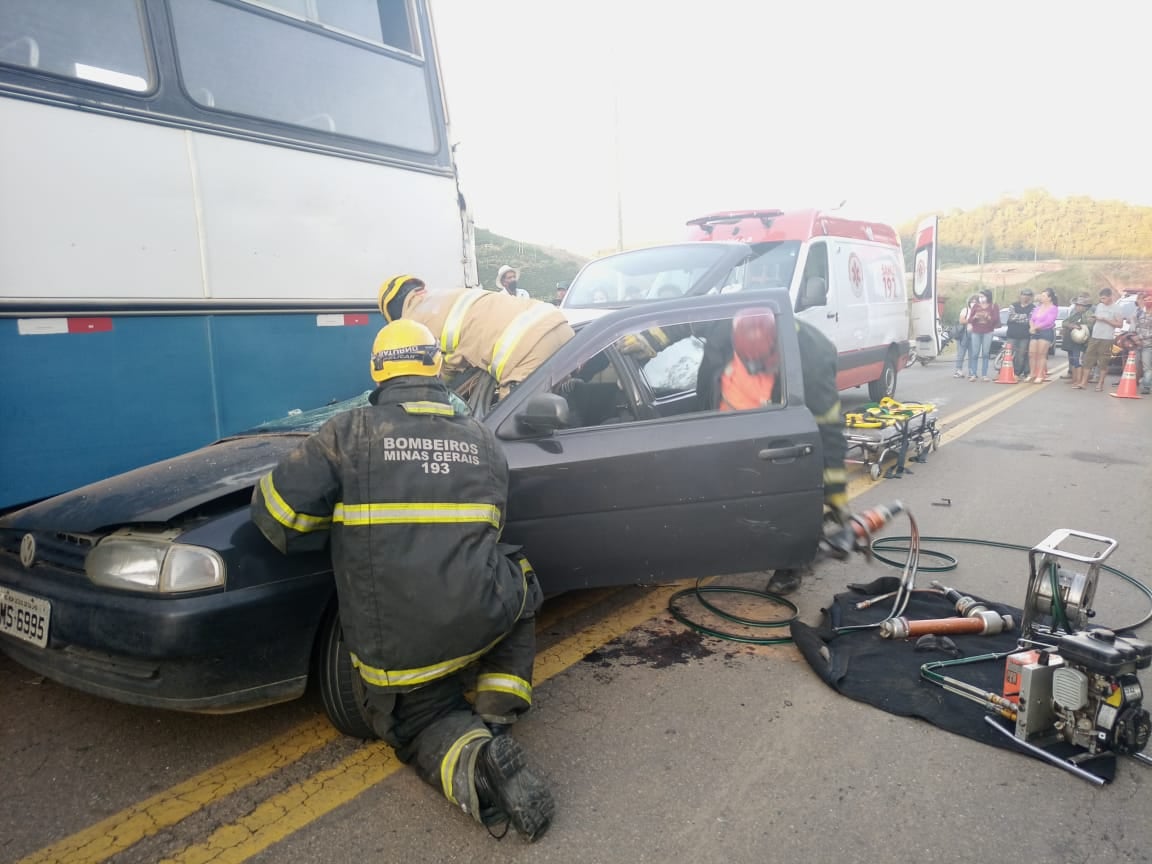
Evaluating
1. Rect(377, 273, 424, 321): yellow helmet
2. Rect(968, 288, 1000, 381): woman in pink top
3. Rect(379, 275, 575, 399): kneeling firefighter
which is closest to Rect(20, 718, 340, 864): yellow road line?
Rect(379, 275, 575, 399): kneeling firefighter

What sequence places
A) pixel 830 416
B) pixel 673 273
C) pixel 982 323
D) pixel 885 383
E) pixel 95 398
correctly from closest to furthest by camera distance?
pixel 830 416, pixel 95 398, pixel 673 273, pixel 885 383, pixel 982 323

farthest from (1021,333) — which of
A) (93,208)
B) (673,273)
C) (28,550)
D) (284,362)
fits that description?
(28,550)

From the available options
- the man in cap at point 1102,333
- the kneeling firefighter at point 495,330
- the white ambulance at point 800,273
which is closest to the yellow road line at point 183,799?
the kneeling firefighter at point 495,330

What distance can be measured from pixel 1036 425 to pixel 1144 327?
5556 mm

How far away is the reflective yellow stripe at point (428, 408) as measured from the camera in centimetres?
247

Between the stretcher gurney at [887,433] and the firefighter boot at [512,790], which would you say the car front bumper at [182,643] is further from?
the stretcher gurney at [887,433]

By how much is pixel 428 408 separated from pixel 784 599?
2422 mm

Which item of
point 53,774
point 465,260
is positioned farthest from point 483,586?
point 465,260

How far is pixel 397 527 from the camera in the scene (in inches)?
92.9

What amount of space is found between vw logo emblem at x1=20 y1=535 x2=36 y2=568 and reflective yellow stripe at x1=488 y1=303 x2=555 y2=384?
188cm

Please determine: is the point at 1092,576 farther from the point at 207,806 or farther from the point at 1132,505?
the point at 1132,505

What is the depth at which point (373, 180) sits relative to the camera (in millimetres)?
5285

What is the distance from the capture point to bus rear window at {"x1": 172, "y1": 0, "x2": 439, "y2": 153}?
171 inches

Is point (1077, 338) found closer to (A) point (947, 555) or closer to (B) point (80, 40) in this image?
(A) point (947, 555)
